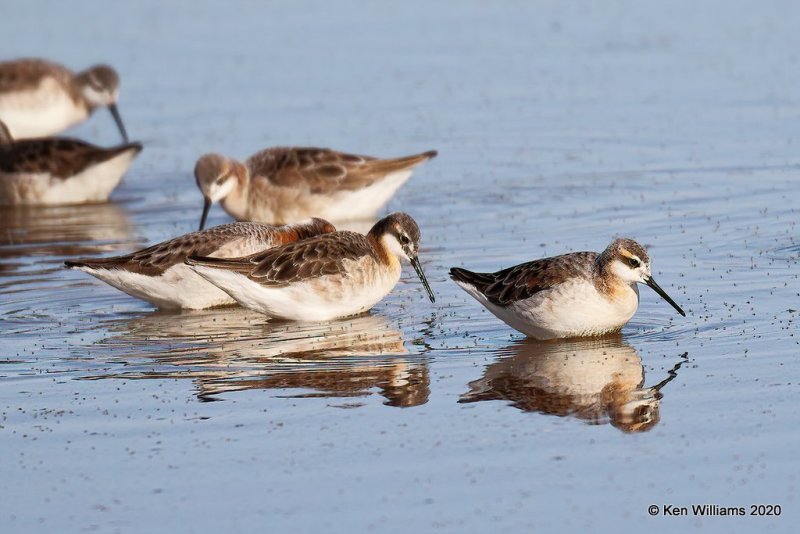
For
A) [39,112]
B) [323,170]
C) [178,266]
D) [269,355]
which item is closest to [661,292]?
[269,355]

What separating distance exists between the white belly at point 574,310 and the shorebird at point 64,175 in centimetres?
961

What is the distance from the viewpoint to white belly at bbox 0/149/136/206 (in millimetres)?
20344

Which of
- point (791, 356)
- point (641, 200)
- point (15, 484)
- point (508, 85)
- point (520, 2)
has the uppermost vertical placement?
point (520, 2)

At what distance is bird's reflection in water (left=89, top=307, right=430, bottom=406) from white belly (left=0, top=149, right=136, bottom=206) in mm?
6784

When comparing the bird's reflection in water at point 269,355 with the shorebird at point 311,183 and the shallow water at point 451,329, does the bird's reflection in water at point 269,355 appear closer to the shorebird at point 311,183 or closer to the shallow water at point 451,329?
the shallow water at point 451,329

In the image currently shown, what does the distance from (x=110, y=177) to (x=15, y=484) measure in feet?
38.1

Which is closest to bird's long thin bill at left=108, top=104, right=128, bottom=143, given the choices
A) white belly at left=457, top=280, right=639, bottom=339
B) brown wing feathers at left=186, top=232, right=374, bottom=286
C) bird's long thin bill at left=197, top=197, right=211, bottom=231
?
bird's long thin bill at left=197, top=197, right=211, bottom=231

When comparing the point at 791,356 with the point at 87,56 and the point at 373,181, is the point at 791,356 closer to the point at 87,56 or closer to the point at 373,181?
the point at 373,181

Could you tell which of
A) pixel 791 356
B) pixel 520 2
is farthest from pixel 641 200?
pixel 520 2

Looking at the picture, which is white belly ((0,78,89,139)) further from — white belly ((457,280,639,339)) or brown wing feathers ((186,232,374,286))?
white belly ((457,280,639,339))

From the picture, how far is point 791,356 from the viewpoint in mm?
11250

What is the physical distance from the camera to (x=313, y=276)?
13234 millimetres

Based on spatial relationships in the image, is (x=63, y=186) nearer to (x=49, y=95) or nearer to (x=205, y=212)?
(x=205, y=212)

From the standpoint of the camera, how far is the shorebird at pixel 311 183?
18375 millimetres
